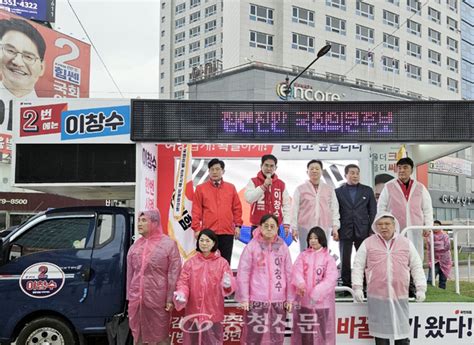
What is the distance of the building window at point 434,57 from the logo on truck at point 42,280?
164ft

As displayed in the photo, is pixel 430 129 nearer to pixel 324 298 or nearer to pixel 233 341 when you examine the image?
pixel 324 298

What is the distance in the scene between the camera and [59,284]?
18.1ft

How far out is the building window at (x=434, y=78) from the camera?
1950 inches

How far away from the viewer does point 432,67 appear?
163 ft

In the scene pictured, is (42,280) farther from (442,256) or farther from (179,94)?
(179,94)

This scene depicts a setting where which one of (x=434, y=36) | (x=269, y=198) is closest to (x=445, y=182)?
(x=434, y=36)

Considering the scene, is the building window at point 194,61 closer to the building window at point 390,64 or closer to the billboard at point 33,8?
the billboard at point 33,8

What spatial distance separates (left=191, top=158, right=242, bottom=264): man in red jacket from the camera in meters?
5.98

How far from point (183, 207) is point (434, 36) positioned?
49.5 meters

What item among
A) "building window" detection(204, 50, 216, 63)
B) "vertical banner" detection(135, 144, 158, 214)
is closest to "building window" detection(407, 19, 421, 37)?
"building window" detection(204, 50, 216, 63)

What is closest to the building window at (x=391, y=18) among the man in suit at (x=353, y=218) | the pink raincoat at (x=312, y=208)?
the man in suit at (x=353, y=218)

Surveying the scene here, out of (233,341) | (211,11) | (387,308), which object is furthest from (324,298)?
(211,11)

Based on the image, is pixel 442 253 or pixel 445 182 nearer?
pixel 442 253

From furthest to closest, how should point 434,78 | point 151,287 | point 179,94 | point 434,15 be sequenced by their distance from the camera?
point 179,94
point 434,15
point 434,78
point 151,287
